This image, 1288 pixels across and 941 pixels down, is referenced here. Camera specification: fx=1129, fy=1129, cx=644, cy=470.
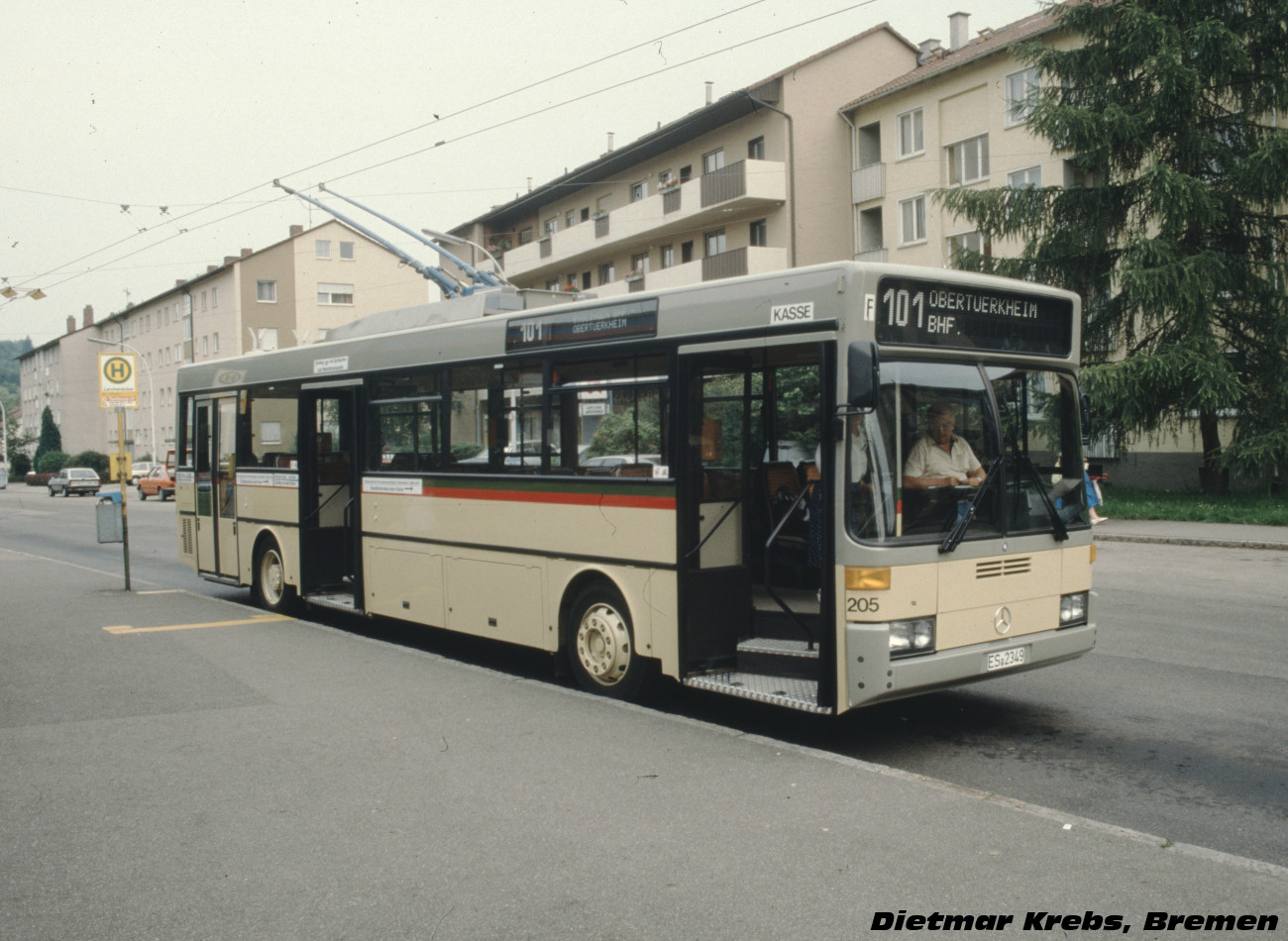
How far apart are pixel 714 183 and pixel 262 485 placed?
28.3 m

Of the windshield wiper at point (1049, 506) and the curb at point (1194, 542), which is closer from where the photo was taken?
the windshield wiper at point (1049, 506)

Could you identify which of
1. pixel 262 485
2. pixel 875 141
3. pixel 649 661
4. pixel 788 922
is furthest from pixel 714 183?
pixel 788 922

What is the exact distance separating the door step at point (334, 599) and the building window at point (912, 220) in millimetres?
27703

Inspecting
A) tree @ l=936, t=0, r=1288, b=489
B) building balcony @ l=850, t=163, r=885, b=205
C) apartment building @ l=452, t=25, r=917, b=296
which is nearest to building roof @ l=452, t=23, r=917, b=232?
apartment building @ l=452, t=25, r=917, b=296

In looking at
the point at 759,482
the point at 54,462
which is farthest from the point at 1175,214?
the point at 54,462

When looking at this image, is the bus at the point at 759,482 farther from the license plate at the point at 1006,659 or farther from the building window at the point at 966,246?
the building window at the point at 966,246

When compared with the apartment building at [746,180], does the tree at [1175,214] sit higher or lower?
lower

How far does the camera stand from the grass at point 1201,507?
2020 cm

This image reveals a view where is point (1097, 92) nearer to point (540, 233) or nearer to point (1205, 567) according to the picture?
point (1205, 567)

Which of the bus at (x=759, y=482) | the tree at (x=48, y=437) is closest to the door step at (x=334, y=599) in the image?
the bus at (x=759, y=482)

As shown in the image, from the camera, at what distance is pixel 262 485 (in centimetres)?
1203

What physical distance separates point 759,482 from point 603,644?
5.09 ft

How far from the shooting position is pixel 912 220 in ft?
117

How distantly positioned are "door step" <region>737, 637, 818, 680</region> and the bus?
2 cm
